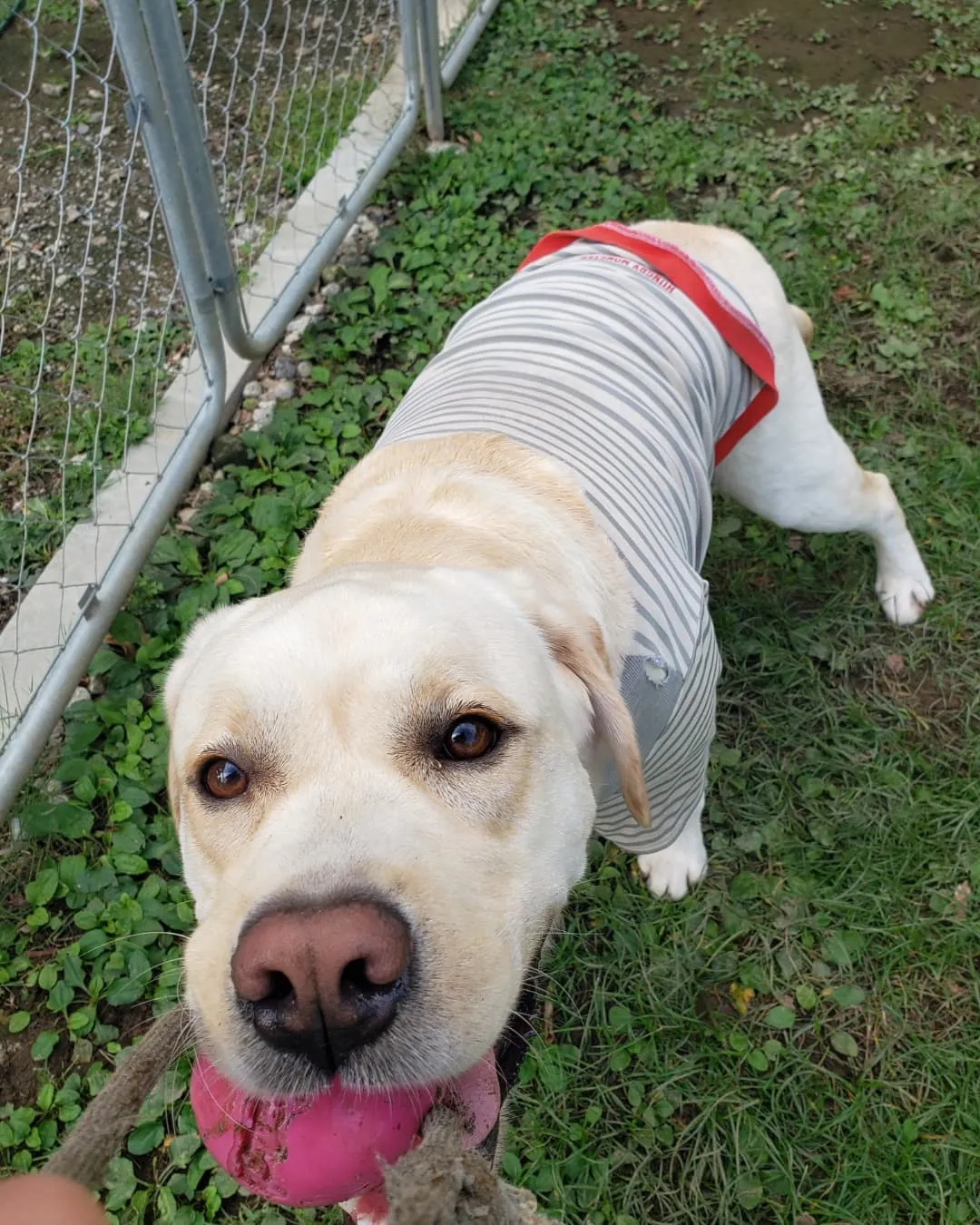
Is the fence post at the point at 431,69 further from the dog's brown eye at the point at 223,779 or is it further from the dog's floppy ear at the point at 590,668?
the dog's brown eye at the point at 223,779

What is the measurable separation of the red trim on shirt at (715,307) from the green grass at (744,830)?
86 centimetres

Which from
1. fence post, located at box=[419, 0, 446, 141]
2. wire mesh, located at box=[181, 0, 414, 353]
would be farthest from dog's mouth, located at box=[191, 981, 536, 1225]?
fence post, located at box=[419, 0, 446, 141]

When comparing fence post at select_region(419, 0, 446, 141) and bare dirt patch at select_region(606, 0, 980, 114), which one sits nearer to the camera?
fence post at select_region(419, 0, 446, 141)

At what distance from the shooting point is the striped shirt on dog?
1998 mm

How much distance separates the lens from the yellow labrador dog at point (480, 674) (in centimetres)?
116

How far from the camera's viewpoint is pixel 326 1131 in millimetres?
1231

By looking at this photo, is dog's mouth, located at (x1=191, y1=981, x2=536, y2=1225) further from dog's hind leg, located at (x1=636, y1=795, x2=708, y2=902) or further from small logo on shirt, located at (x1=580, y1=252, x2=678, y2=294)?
small logo on shirt, located at (x1=580, y1=252, x2=678, y2=294)

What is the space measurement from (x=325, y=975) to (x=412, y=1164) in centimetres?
25

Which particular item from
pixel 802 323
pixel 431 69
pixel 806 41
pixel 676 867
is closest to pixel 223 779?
pixel 676 867

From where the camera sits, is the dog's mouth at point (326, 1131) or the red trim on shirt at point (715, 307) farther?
the red trim on shirt at point (715, 307)

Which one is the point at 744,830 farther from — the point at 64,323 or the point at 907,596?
the point at 64,323

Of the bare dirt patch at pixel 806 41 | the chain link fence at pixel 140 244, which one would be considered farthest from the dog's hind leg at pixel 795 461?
the bare dirt patch at pixel 806 41

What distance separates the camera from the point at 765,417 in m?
2.75

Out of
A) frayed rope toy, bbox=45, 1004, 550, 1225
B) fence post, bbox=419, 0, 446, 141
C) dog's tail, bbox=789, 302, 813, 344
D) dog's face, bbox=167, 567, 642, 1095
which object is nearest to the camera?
frayed rope toy, bbox=45, 1004, 550, 1225
